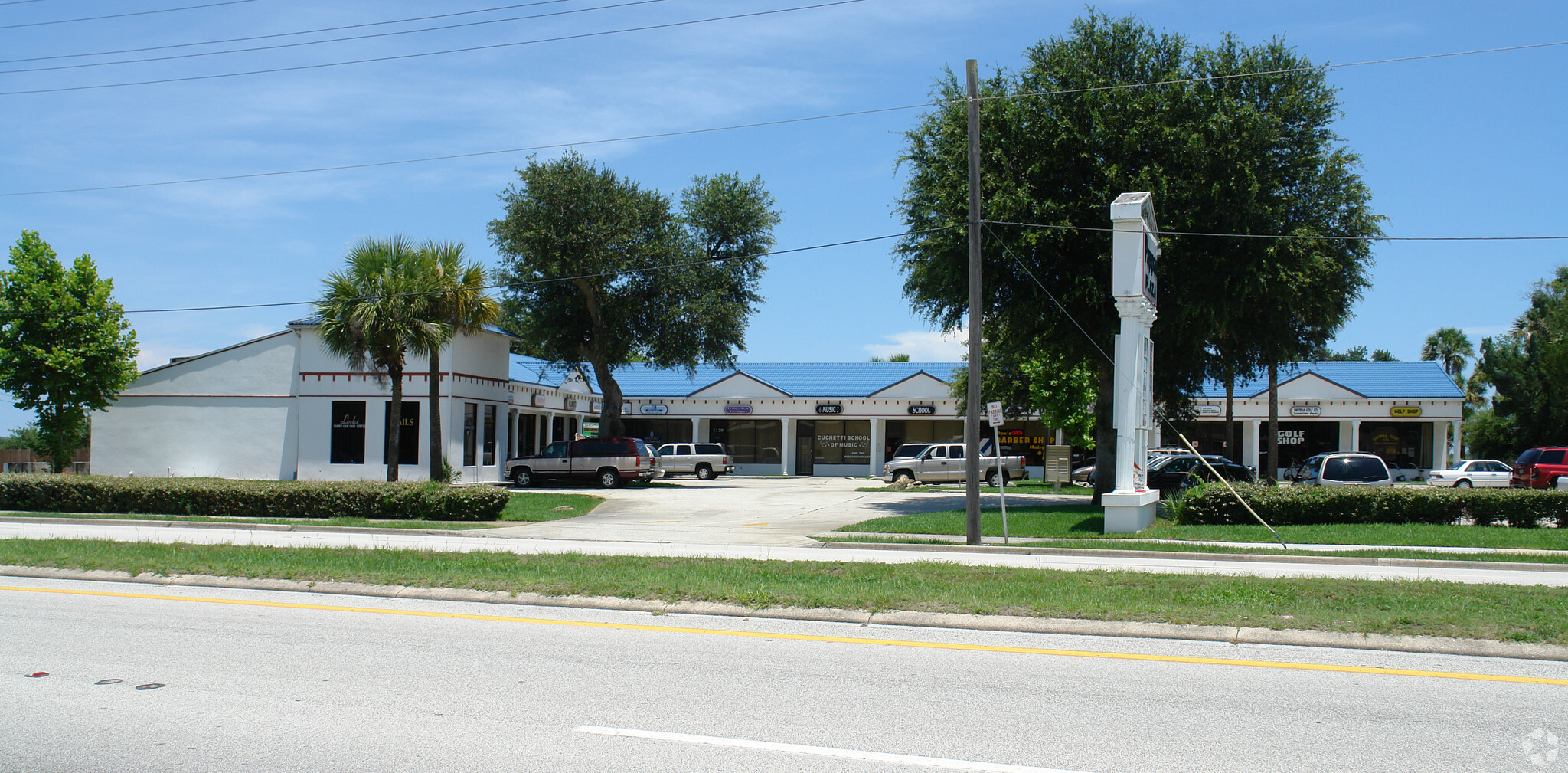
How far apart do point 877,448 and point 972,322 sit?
3130cm

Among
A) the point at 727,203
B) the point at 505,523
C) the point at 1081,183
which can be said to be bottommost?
the point at 505,523

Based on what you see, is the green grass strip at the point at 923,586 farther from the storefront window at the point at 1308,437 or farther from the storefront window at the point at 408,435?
the storefront window at the point at 1308,437

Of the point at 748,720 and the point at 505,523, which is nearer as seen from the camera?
the point at 748,720

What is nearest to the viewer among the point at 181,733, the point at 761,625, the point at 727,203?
the point at 181,733

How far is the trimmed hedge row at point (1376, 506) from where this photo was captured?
1961 cm

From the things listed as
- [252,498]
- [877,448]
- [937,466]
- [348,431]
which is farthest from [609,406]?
[252,498]

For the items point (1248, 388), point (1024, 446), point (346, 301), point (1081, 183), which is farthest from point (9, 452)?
point (1248, 388)

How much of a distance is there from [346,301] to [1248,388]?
38092 mm

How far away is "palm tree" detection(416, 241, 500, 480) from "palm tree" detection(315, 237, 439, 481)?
0.46m

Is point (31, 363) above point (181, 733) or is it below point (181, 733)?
above

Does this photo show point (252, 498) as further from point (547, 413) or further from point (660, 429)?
point (660, 429)

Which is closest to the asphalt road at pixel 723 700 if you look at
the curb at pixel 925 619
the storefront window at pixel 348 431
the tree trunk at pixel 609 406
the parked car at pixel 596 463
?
the curb at pixel 925 619

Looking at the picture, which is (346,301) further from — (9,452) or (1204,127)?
(9,452)

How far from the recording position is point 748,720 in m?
5.91
